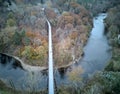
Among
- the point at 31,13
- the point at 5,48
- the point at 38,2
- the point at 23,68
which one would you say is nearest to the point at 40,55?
the point at 23,68

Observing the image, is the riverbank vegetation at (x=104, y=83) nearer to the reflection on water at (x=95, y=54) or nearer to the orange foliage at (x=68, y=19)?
the reflection on water at (x=95, y=54)

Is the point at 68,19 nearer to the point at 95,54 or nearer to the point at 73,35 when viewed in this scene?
the point at 73,35

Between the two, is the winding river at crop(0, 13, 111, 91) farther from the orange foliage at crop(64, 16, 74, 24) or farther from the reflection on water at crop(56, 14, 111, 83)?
the orange foliage at crop(64, 16, 74, 24)

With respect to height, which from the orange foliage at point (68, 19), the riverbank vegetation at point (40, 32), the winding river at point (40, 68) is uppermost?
the orange foliage at point (68, 19)

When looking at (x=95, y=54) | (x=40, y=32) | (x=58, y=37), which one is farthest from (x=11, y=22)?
(x=95, y=54)

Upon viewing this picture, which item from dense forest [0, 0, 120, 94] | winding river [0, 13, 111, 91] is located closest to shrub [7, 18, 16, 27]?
dense forest [0, 0, 120, 94]

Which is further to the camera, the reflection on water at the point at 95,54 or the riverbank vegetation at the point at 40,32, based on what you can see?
the riverbank vegetation at the point at 40,32

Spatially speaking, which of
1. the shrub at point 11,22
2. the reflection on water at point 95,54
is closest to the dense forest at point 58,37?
the shrub at point 11,22
